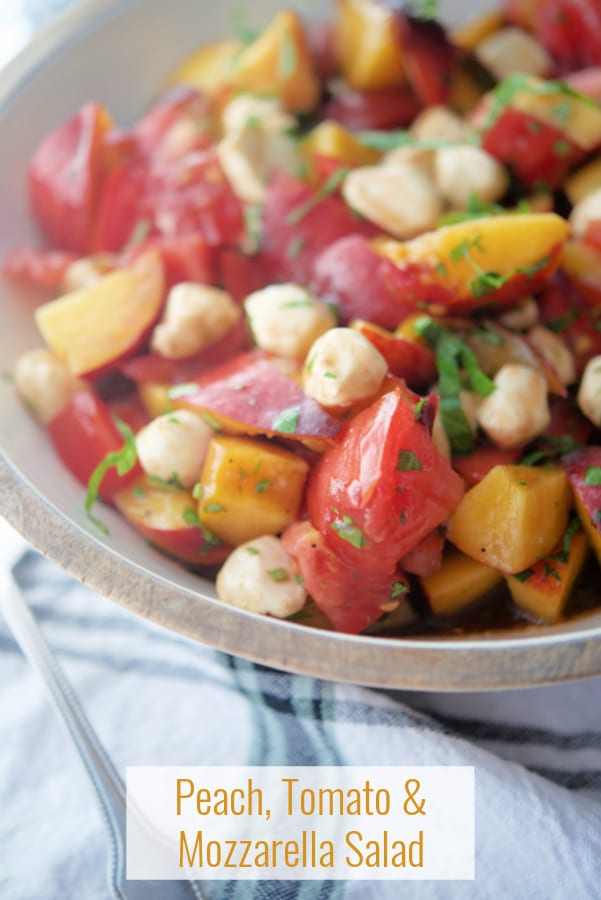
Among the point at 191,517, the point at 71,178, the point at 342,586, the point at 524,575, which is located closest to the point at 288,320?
the point at 191,517

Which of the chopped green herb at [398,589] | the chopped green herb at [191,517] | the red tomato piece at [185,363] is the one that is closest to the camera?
the chopped green herb at [398,589]

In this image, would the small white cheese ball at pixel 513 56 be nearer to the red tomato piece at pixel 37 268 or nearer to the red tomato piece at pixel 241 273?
the red tomato piece at pixel 241 273

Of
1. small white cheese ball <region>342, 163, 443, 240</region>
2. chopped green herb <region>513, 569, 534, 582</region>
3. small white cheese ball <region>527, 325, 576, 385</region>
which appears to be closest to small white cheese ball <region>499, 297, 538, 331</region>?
small white cheese ball <region>527, 325, 576, 385</region>

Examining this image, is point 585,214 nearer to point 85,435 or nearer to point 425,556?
point 425,556

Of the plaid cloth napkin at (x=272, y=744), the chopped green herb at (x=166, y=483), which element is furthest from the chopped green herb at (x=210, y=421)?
the plaid cloth napkin at (x=272, y=744)

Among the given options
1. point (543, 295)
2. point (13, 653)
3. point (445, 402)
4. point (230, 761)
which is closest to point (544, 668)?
point (445, 402)

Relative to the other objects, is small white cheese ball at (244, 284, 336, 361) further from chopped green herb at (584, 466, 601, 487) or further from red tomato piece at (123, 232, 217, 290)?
chopped green herb at (584, 466, 601, 487)

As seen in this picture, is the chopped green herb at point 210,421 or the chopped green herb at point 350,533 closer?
the chopped green herb at point 350,533

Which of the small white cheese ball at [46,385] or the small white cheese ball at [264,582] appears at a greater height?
the small white cheese ball at [46,385]
